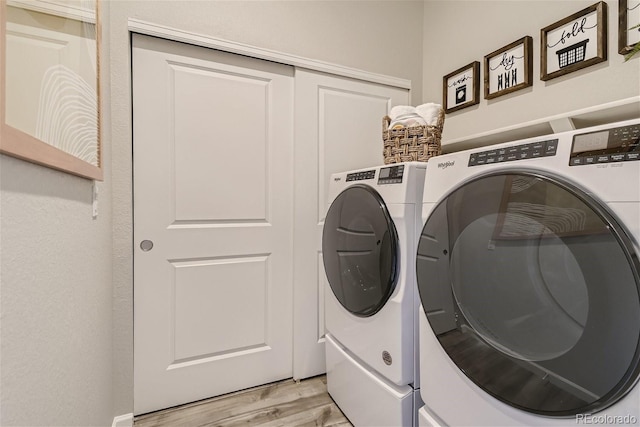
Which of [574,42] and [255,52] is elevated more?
[255,52]

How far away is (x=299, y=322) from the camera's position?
187 cm

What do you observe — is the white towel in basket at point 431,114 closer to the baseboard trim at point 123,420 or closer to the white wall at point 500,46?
the white wall at point 500,46

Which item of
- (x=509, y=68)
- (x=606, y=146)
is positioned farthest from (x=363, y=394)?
(x=509, y=68)

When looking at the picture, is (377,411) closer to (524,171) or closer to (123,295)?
(524,171)

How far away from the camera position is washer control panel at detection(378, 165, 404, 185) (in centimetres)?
121

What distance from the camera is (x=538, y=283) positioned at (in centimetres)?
72

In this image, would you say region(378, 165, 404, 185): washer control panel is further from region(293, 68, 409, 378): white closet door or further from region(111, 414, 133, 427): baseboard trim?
region(111, 414, 133, 427): baseboard trim

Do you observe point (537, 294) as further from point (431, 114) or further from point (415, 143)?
point (431, 114)

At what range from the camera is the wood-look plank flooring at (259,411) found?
1.49 meters

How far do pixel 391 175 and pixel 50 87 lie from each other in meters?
1.08

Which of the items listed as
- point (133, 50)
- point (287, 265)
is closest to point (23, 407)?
point (287, 265)

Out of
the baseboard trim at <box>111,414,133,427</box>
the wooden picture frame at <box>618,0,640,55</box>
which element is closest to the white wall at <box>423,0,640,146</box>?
the wooden picture frame at <box>618,0,640,55</box>
